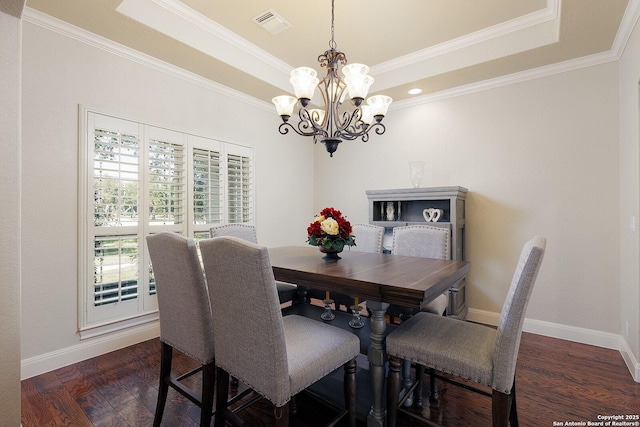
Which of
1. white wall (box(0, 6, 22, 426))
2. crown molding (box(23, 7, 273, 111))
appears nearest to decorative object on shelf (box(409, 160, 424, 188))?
crown molding (box(23, 7, 273, 111))

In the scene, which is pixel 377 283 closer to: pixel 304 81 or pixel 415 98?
pixel 304 81

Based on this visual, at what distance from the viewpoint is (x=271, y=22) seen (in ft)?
8.94

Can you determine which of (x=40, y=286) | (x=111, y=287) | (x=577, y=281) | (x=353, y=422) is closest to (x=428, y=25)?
(x=577, y=281)


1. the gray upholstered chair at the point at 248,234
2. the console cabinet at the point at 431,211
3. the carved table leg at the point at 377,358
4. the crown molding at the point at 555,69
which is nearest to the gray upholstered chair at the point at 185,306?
the carved table leg at the point at 377,358

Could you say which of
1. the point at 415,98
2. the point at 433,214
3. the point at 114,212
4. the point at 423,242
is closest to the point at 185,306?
the point at 114,212

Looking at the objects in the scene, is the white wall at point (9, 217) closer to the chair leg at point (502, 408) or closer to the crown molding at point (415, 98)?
the crown molding at point (415, 98)

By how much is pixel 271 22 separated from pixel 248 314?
8.29 ft

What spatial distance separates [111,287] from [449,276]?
2.67m

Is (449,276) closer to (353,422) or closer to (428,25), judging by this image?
(353,422)

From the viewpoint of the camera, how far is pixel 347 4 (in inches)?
98.0

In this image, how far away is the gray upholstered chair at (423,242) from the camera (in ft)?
8.48

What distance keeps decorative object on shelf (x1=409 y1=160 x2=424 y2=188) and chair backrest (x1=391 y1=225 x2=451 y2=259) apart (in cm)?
101

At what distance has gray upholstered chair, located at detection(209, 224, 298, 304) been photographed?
8.52 feet

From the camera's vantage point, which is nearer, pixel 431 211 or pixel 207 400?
pixel 207 400
